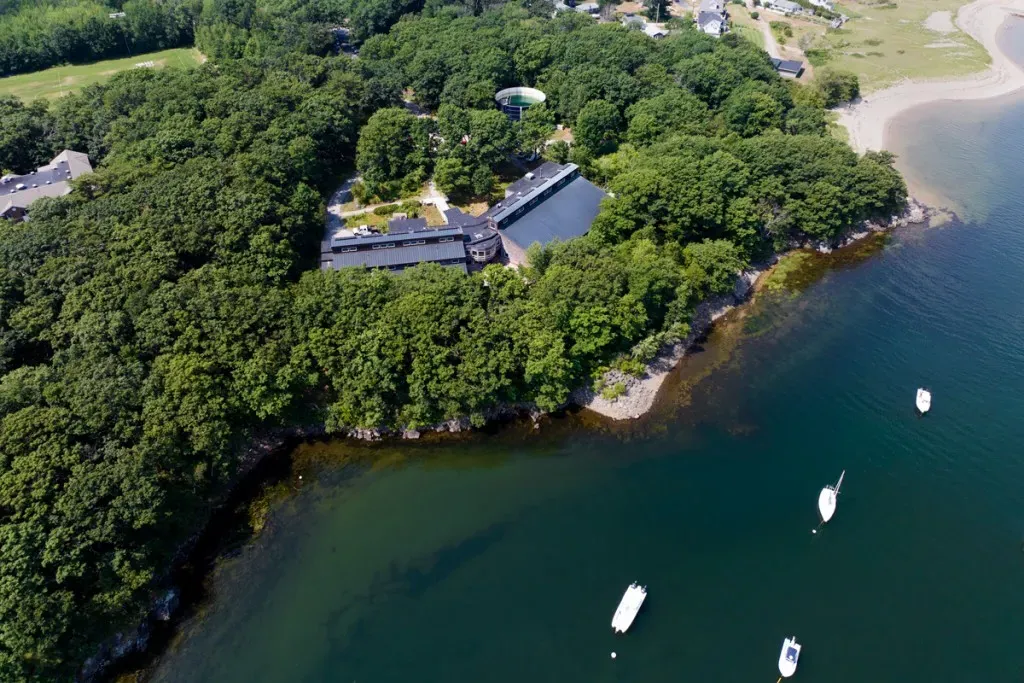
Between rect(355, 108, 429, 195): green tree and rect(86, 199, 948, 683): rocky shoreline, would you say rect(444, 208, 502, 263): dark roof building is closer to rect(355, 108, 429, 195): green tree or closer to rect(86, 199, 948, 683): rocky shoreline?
rect(355, 108, 429, 195): green tree

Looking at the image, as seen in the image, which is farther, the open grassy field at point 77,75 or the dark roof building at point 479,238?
the open grassy field at point 77,75

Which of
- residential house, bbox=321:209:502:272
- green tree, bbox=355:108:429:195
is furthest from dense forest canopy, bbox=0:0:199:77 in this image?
residential house, bbox=321:209:502:272

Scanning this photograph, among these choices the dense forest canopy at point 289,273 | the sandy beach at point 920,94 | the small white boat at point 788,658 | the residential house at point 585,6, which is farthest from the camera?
the residential house at point 585,6

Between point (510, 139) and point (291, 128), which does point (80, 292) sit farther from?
point (510, 139)

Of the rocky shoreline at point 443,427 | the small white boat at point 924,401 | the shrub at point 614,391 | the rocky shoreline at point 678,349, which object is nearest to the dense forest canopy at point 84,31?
the rocky shoreline at point 443,427

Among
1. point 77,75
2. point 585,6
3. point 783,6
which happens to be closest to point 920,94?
point 783,6

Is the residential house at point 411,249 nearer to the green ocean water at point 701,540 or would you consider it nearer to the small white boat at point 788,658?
the green ocean water at point 701,540
